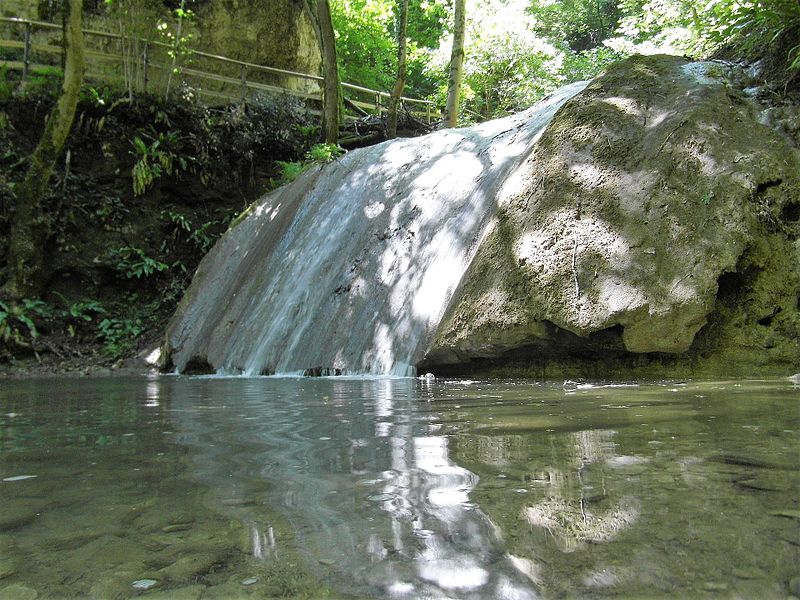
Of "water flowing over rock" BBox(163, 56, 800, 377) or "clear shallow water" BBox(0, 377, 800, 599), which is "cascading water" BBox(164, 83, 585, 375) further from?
"clear shallow water" BBox(0, 377, 800, 599)

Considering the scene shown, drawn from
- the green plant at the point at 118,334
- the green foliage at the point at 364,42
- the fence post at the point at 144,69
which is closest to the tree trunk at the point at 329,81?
the fence post at the point at 144,69

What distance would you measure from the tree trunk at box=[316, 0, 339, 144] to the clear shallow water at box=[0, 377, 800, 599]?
12.9 metres

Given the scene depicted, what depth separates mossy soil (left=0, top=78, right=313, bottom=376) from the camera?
11273mm

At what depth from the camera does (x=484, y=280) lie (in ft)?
17.6

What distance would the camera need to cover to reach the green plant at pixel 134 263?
40.5 ft

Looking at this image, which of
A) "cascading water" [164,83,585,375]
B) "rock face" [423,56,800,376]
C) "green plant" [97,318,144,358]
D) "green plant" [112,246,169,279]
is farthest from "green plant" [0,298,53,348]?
"rock face" [423,56,800,376]

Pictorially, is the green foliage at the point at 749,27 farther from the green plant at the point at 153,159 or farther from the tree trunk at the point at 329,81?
the green plant at the point at 153,159

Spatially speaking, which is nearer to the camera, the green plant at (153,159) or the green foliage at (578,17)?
the green plant at (153,159)

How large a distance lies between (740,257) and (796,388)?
5.67 ft

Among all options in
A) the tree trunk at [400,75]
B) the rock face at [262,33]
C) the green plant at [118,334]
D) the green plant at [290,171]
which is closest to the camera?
the green plant at [118,334]

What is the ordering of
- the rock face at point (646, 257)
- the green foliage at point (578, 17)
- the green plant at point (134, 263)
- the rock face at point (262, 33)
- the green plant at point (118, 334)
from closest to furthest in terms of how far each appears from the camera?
the rock face at point (646, 257) → the green plant at point (118, 334) → the green plant at point (134, 263) → the rock face at point (262, 33) → the green foliage at point (578, 17)

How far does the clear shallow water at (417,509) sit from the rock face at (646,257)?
2202mm

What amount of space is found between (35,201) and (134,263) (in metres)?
2.11

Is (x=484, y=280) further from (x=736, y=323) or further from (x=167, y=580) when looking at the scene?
(x=167, y=580)
